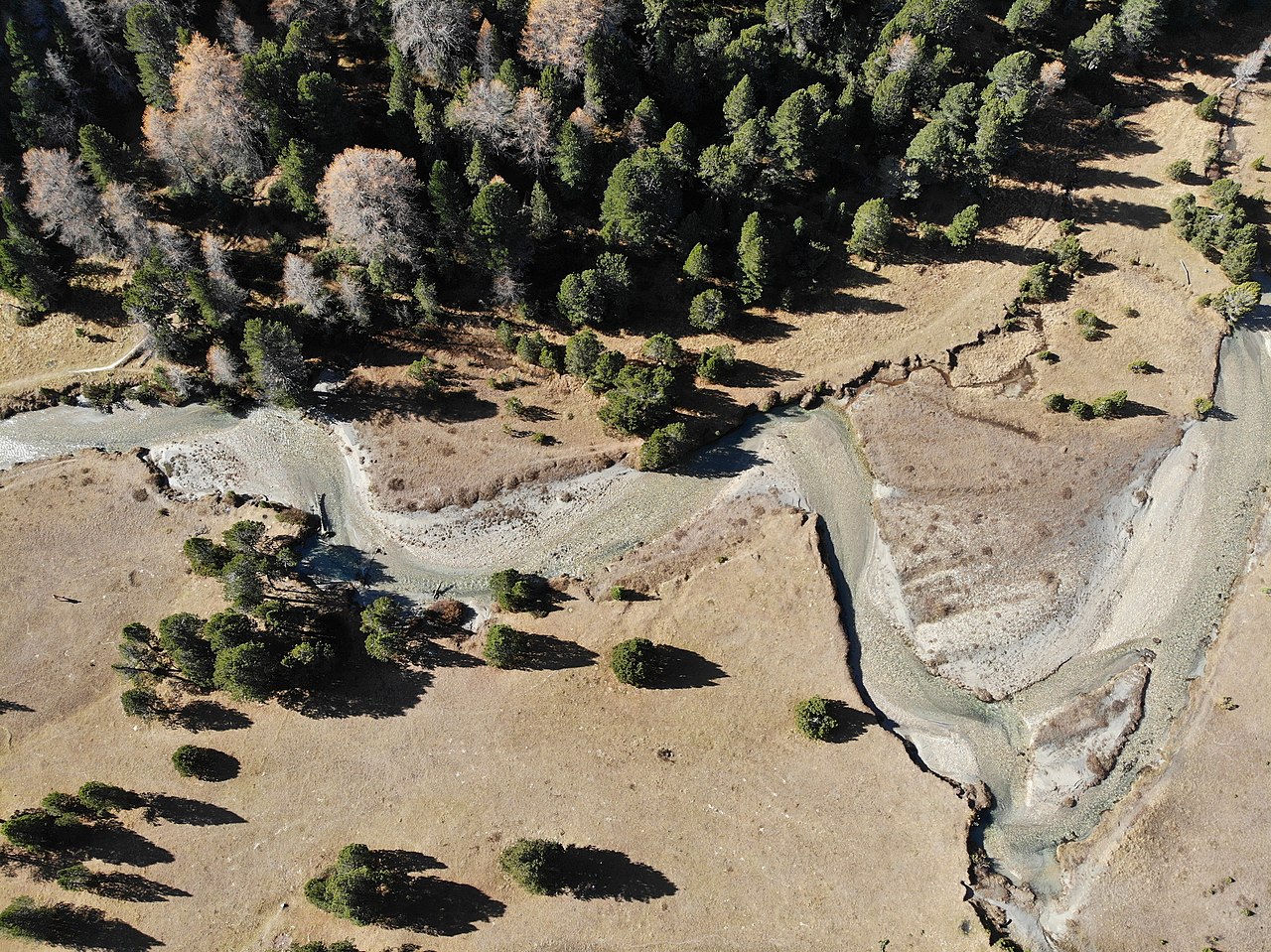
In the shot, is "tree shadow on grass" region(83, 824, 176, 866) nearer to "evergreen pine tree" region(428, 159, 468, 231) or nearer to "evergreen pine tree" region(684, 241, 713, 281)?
"evergreen pine tree" region(428, 159, 468, 231)

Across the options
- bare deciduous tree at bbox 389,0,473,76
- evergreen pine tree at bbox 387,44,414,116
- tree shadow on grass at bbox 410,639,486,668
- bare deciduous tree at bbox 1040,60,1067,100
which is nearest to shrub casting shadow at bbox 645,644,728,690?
tree shadow on grass at bbox 410,639,486,668

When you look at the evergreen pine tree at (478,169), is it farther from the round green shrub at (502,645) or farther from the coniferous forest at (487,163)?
the round green shrub at (502,645)

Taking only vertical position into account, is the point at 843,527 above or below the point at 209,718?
above

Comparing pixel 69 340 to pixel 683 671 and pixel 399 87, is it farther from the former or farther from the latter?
pixel 683 671

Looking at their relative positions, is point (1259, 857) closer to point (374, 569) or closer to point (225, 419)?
point (374, 569)

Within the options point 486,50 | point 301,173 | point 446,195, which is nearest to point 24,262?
point 301,173

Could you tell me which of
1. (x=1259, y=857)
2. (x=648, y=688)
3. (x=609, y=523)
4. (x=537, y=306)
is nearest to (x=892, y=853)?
(x=648, y=688)

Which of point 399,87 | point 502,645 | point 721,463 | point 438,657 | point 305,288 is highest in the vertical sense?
point 399,87

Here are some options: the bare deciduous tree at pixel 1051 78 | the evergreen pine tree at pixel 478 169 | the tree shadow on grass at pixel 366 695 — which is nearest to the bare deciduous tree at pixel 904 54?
the bare deciduous tree at pixel 1051 78
